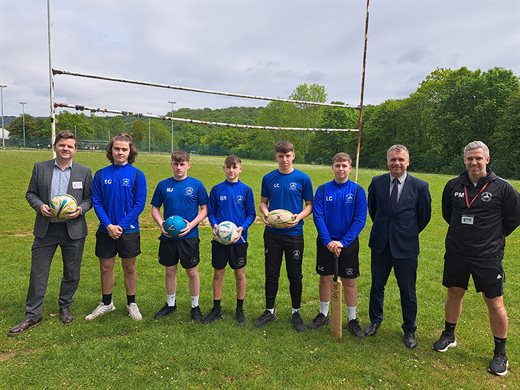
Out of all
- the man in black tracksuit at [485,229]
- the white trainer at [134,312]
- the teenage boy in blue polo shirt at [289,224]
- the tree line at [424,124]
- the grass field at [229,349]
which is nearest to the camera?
the grass field at [229,349]

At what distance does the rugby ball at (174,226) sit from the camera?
13.5ft

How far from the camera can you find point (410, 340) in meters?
3.96

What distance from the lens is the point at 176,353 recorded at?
3602 mm

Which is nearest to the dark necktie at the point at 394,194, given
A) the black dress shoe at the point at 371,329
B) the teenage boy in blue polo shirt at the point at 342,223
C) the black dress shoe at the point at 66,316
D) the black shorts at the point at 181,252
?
the teenage boy in blue polo shirt at the point at 342,223

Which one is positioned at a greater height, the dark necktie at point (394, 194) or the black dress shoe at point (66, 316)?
the dark necktie at point (394, 194)

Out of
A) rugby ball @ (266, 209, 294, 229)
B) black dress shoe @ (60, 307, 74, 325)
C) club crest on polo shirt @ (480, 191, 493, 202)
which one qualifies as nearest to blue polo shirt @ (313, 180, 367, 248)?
rugby ball @ (266, 209, 294, 229)

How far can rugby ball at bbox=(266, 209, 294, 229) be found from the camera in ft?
13.4

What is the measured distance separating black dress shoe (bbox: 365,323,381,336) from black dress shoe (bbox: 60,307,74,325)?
3.39 metres

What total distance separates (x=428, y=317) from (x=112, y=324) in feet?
12.7

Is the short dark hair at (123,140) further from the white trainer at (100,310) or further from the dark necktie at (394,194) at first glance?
the dark necktie at (394,194)

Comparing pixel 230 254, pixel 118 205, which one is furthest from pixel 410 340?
pixel 118 205

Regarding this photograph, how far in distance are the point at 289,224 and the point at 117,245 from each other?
2.01 meters

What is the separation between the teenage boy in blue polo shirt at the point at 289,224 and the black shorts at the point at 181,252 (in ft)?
2.87

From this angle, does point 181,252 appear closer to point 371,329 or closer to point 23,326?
point 23,326
